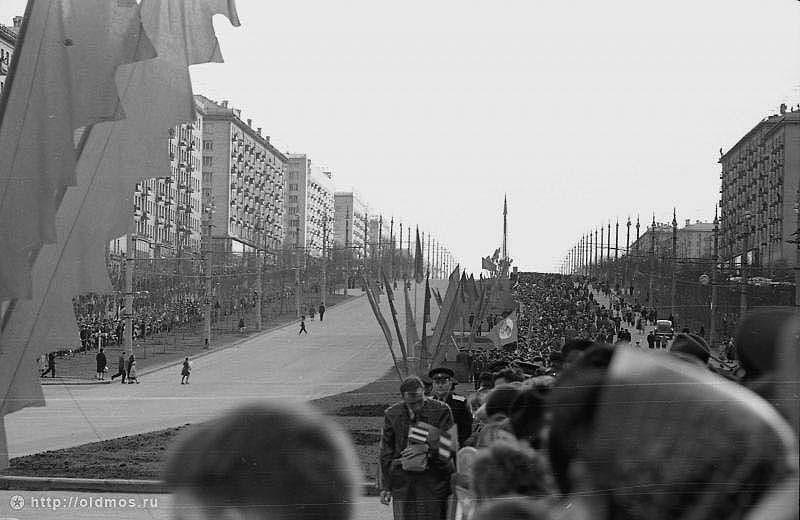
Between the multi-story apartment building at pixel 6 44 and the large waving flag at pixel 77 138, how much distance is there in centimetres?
3

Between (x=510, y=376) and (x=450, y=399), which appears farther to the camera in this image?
(x=450, y=399)

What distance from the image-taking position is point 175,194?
9.98 feet

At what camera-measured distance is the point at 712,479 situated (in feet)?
2.26

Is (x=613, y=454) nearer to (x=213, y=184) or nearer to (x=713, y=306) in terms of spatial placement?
(x=713, y=306)

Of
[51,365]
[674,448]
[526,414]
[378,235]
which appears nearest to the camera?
[674,448]

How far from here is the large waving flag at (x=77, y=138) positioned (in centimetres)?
238

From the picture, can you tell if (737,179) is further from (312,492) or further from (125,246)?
(312,492)

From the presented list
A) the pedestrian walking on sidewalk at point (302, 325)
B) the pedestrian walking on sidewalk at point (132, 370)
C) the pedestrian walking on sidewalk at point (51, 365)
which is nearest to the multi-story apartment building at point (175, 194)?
the pedestrian walking on sidewalk at point (51, 365)

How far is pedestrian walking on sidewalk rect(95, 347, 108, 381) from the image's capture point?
14.1ft

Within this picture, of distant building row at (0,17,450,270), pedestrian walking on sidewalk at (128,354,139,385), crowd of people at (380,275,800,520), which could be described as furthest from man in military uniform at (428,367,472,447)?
crowd of people at (380,275,800,520)

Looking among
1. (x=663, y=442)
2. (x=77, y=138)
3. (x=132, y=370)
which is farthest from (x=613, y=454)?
(x=132, y=370)

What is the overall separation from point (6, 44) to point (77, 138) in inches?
10.1

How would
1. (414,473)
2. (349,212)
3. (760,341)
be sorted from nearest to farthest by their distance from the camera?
1. (760,341)
2. (414,473)
3. (349,212)

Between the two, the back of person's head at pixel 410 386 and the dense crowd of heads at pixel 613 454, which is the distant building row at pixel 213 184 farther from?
the dense crowd of heads at pixel 613 454
